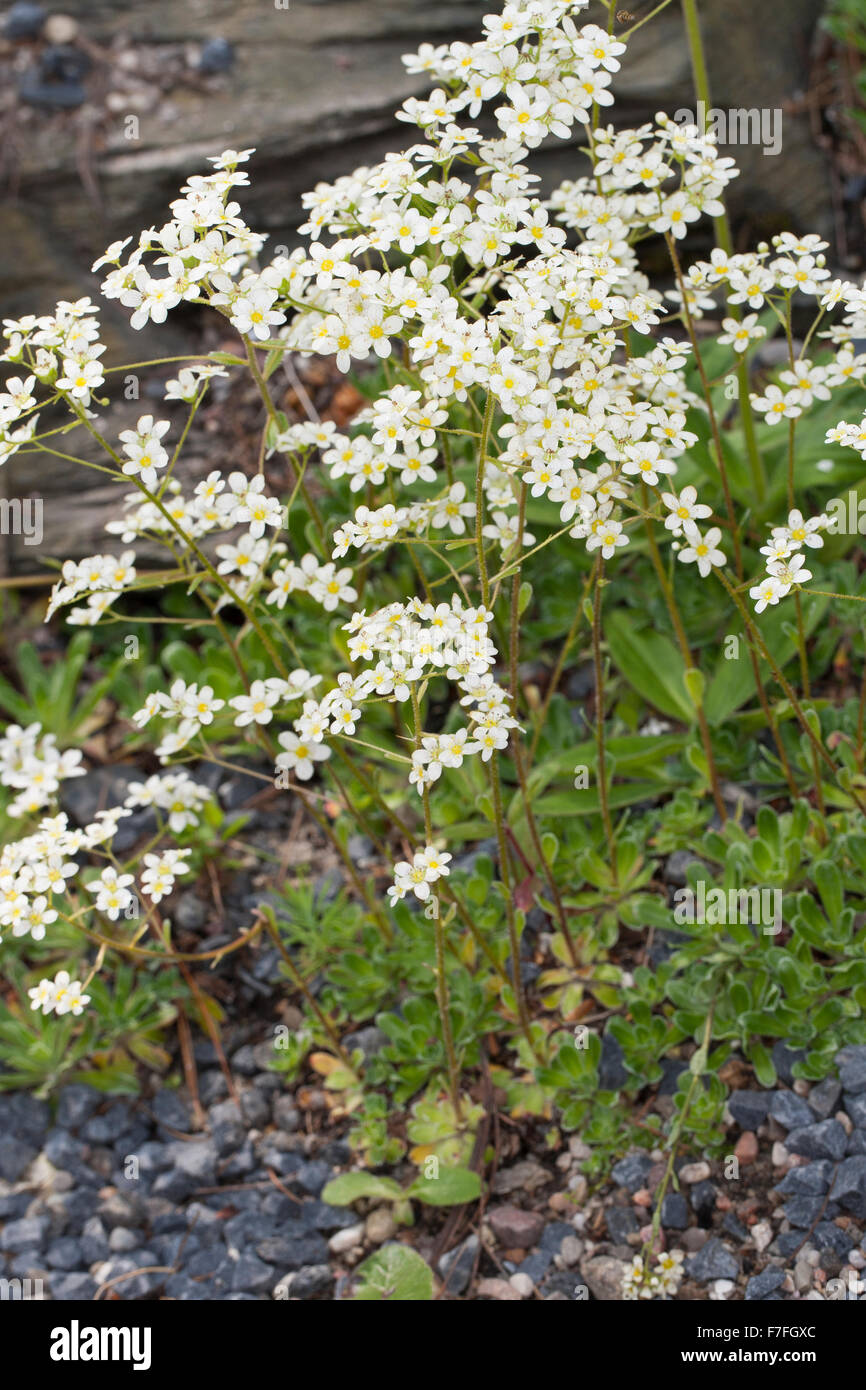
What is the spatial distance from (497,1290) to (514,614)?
158 cm

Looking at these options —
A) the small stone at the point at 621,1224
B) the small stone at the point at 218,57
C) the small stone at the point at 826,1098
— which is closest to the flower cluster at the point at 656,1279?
the small stone at the point at 621,1224

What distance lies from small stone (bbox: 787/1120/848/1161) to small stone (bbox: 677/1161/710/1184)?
209mm

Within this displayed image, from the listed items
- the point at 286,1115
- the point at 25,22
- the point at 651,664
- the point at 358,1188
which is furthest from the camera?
the point at 25,22

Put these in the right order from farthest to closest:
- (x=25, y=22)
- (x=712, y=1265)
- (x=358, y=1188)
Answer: (x=25, y=22)
(x=358, y=1188)
(x=712, y=1265)

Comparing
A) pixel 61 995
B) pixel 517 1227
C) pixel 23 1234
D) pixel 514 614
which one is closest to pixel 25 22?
pixel 514 614

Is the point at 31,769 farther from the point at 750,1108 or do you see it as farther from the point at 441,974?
the point at 750,1108

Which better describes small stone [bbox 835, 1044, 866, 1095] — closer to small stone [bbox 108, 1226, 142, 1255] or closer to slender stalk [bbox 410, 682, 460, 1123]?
slender stalk [bbox 410, 682, 460, 1123]

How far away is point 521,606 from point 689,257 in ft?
8.94

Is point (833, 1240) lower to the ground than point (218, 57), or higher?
lower

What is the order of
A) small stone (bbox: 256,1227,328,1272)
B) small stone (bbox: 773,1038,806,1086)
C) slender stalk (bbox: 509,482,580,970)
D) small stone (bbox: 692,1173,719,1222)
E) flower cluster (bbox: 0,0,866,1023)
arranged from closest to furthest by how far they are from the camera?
flower cluster (bbox: 0,0,866,1023)
slender stalk (bbox: 509,482,580,970)
small stone (bbox: 692,1173,719,1222)
small stone (bbox: 773,1038,806,1086)
small stone (bbox: 256,1227,328,1272)

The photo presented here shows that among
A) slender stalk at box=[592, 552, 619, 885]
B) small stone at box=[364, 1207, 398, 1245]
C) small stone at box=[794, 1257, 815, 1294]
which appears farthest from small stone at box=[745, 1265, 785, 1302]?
slender stalk at box=[592, 552, 619, 885]

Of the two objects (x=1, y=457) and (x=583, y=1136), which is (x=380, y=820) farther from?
(x=1, y=457)

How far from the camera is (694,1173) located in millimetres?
2893

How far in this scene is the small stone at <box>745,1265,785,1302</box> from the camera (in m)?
2.61
